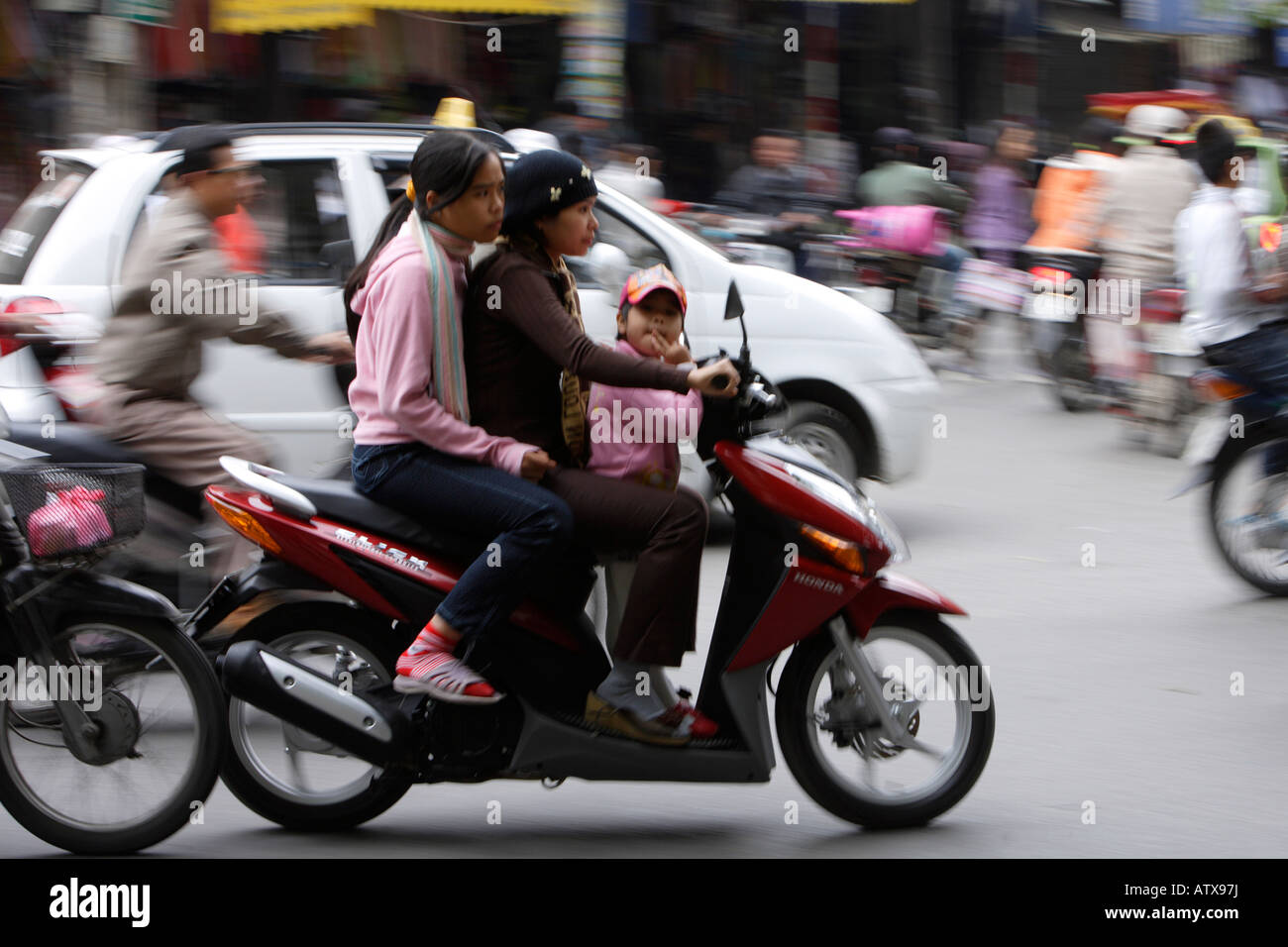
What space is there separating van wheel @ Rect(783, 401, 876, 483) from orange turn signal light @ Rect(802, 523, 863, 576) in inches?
146

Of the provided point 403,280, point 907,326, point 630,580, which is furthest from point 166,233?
point 907,326

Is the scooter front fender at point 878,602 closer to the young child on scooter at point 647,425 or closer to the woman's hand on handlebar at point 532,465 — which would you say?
the young child on scooter at point 647,425

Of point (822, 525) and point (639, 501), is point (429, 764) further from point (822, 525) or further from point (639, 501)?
point (822, 525)

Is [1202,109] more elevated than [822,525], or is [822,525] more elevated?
[1202,109]

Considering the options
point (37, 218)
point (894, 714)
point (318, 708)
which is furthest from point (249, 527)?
point (37, 218)

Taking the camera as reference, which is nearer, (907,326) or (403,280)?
(403,280)

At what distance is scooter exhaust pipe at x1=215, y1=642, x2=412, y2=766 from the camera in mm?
4020

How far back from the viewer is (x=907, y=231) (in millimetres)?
13234

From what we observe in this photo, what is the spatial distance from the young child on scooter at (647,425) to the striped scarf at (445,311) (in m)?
0.33

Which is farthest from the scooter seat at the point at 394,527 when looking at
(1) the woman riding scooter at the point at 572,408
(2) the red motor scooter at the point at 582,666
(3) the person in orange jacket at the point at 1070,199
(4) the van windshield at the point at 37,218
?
(3) the person in orange jacket at the point at 1070,199

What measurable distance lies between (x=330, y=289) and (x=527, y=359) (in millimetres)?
3054

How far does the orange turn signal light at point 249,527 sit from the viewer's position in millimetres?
4078
